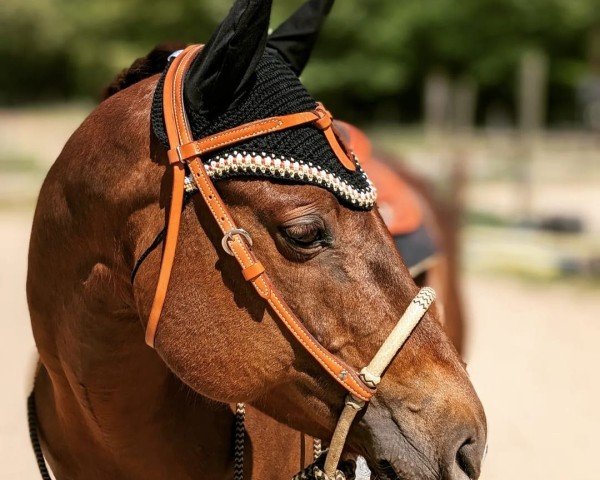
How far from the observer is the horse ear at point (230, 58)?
5.13ft

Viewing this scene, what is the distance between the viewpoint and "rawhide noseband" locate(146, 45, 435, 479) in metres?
1.58

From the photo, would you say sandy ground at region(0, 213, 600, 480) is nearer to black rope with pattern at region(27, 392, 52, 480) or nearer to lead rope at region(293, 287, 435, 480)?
black rope with pattern at region(27, 392, 52, 480)

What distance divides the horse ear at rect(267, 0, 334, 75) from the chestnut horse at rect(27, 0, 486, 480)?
0.39m

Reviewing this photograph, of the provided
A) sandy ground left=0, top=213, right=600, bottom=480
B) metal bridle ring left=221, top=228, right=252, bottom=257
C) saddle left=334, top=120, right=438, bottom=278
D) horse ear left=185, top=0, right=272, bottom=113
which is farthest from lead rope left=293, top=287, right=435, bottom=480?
sandy ground left=0, top=213, right=600, bottom=480

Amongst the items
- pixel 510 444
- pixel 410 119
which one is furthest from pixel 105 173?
pixel 410 119

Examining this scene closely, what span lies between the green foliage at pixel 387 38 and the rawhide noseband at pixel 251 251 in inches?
1011

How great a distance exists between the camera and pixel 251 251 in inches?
63.2

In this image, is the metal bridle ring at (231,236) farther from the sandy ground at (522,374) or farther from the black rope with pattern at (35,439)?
the sandy ground at (522,374)

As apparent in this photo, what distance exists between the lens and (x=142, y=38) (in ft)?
96.7

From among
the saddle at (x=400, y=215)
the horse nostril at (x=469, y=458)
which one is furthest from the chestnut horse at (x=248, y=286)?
the saddle at (x=400, y=215)

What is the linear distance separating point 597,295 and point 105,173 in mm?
7487

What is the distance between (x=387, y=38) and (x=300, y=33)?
28.2 meters

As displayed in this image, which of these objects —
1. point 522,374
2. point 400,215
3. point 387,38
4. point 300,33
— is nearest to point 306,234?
point 300,33

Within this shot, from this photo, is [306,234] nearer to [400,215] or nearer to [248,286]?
[248,286]
